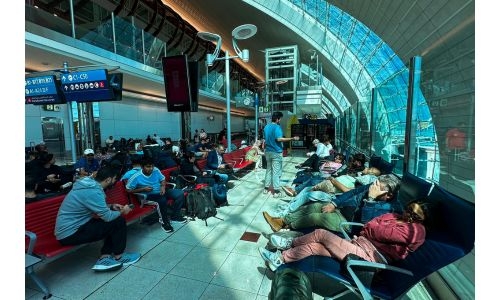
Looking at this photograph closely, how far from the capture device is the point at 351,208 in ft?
11.2

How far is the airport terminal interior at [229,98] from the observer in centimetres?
242

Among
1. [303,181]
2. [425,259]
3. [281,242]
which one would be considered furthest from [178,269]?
[303,181]

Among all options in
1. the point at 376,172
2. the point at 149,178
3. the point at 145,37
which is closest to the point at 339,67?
the point at 145,37

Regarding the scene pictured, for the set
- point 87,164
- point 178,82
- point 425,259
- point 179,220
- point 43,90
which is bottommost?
point 179,220

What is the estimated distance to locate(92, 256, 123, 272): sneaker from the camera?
264 centimetres

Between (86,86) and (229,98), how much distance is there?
4213 millimetres

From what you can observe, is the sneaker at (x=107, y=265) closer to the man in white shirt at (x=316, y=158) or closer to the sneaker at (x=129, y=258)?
Result: the sneaker at (x=129, y=258)

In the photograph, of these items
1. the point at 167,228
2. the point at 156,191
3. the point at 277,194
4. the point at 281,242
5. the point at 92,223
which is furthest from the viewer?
the point at 277,194

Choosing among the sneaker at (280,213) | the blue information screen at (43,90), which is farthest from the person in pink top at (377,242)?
the blue information screen at (43,90)

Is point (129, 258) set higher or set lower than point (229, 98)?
lower

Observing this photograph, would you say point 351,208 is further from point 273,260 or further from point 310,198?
point 273,260

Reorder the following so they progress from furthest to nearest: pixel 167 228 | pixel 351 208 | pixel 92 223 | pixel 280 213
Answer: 1. pixel 280 213
2. pixel 167 228
3. pixel 351 208
4. pixel 92 223
